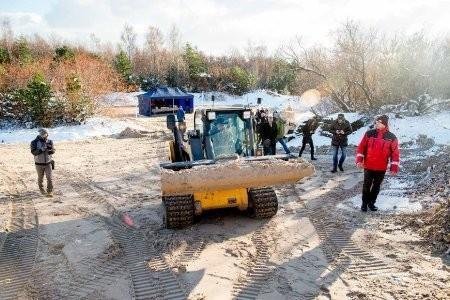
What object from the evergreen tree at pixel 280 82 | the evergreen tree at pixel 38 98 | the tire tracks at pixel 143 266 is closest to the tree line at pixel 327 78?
the evergreen tree at pixel 38 98

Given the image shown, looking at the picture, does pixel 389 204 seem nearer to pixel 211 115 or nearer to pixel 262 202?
pixel 262 202

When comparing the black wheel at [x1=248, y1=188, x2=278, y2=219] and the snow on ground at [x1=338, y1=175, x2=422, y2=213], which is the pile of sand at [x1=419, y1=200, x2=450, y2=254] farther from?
the black wheel at [x1=248, y1=188, x2=278, y2=219]

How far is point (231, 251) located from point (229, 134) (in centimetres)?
233

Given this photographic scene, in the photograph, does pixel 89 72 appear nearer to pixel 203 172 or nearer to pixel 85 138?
pixel 85 138

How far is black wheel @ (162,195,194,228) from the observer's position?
686 cm

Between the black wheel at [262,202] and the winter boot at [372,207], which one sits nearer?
the black wheel at [262,202]

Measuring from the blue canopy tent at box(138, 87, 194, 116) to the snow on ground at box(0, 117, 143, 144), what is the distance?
7282 millimetres

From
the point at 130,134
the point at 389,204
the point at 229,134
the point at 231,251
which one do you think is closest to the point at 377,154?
the point at 389,204

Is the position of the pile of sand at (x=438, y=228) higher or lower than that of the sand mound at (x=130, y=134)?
lower

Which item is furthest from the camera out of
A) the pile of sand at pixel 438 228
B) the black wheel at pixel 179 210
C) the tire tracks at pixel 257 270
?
the black wheel at pixel 179 210

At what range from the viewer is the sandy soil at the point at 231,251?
5.03 meters

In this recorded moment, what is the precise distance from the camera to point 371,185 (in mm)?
7855

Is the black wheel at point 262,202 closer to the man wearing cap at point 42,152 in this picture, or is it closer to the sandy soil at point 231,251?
the sandy soil at point 231,251

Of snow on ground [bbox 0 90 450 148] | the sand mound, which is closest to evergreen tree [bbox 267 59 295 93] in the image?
snow on ground [bbox 0 90 450 148]
